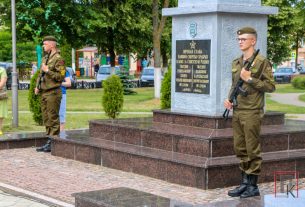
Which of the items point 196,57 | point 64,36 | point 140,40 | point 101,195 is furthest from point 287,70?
point 101,195

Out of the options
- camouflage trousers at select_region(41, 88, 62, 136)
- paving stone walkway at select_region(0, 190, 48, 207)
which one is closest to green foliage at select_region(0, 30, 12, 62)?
camouflage trousers at select_region(41, 88, 62, 136)

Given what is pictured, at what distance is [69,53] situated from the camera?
225ft

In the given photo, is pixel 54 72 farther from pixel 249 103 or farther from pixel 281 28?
pixel 281 28

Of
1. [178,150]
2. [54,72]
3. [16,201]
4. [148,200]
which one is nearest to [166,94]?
[54,72]

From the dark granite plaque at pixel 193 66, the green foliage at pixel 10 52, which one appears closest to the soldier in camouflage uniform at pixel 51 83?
the dark granite plaque at pixel 193 66

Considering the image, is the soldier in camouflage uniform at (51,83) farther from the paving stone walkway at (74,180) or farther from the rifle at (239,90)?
the rifle at (239,90)

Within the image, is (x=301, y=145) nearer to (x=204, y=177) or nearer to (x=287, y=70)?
(x=204, y=177)

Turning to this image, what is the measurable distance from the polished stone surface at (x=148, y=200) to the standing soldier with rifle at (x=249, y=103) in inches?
21.7

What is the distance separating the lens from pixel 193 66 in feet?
36.6

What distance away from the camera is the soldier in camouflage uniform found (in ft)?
38.9

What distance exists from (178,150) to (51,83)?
10.8ft

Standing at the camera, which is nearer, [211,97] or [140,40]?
[211,97]

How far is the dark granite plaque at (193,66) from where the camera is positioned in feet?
35.7

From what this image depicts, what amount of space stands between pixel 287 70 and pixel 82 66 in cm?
2870
